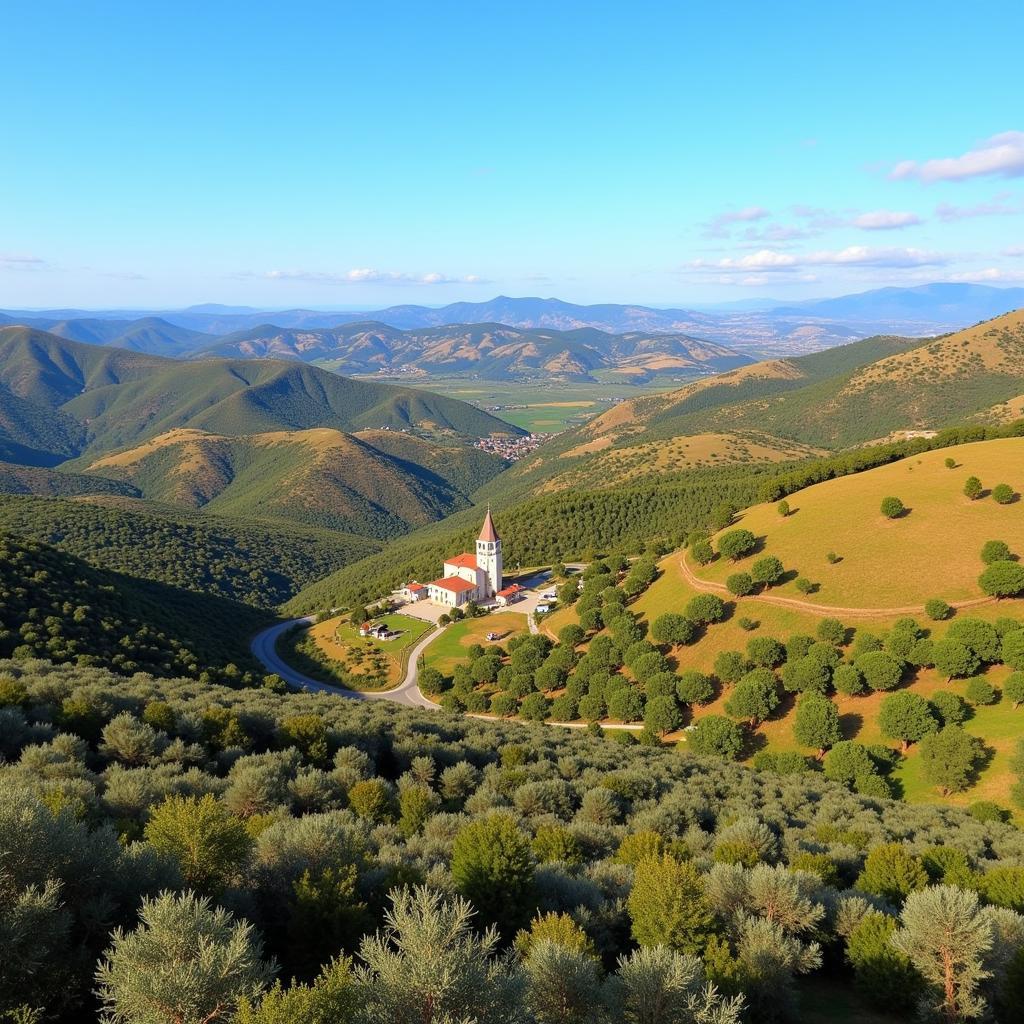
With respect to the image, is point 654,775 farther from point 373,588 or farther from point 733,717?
point 373,588

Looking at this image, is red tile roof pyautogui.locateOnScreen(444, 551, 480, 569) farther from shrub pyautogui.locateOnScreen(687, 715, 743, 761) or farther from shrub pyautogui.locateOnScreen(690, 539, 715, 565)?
shrub pyautogui.locateOnScreen(687, 715, 743, 761)

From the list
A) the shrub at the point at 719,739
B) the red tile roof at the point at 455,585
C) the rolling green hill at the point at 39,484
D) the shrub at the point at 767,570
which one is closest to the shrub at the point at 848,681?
the shrub at the point at 719,739

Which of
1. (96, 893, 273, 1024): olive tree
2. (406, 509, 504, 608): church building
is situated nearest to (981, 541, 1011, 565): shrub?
(406, 509, 504, 608): church building

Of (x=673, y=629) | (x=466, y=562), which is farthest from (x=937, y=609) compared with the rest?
(x=466, y=562)

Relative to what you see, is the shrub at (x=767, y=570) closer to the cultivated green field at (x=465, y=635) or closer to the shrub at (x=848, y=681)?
the shrub at (x=848, y=681)

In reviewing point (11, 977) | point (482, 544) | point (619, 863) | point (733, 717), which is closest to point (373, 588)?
point (482, 544)

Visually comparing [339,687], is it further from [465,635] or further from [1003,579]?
[1003,579]
